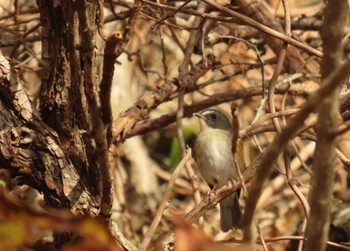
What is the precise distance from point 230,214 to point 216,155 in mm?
459

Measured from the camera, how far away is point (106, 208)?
287 cm

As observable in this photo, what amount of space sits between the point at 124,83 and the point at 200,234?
17.0 feet

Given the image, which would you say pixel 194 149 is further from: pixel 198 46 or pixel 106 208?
pixel 106 208

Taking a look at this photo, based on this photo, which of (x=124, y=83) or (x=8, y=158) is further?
(x=124, y=83)

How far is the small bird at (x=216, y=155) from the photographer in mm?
5395

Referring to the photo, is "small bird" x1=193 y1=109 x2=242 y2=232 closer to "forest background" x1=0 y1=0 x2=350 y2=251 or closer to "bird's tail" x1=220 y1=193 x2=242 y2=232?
"bird's tail" x1=220 y1=193 x2=242 y2=232

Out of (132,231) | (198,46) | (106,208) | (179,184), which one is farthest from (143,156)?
(106,208)

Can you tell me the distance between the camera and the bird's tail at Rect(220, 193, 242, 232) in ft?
16.8

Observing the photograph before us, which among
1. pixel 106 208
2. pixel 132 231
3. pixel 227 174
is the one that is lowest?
pixel 132 231

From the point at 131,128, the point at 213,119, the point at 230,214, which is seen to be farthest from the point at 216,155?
the point at 131,128

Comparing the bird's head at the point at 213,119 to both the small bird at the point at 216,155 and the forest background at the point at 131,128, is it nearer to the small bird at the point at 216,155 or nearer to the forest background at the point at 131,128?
the small bird at the point at 216,155

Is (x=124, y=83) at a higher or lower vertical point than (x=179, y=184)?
higher

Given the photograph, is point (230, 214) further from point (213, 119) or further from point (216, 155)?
point (213, 119)

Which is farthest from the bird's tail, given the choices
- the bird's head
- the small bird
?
the bird's head
